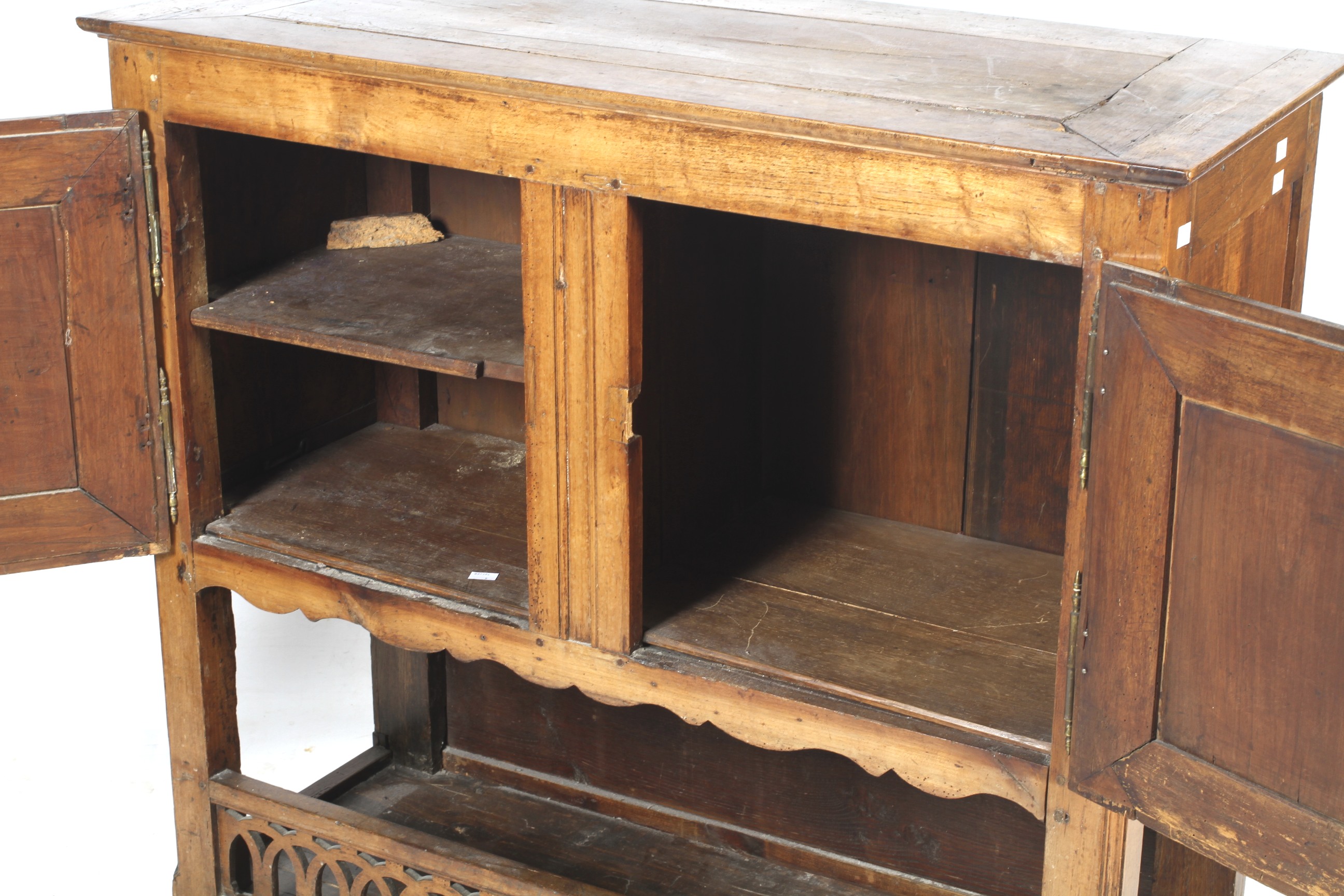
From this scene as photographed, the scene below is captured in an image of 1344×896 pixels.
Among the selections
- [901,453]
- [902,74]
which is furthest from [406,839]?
[902,74]

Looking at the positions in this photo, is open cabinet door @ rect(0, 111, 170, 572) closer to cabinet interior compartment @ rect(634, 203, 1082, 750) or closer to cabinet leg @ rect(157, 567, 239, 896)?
cabinet leg @ rect(157, 567, 239, 896)

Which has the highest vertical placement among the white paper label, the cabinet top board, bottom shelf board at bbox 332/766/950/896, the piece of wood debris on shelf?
the cabinet top board

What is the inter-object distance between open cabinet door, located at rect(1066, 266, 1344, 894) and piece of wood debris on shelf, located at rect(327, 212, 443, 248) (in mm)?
1603

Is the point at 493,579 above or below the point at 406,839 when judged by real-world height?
above

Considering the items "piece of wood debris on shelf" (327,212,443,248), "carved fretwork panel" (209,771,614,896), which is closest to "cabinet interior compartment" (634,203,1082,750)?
"carved fretwork panel" (209,771,614,896)

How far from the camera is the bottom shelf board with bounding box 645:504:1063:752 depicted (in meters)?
2.66

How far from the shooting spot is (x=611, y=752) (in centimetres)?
372

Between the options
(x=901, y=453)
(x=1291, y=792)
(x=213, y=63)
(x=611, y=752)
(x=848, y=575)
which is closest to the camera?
(x=1291, y=792)

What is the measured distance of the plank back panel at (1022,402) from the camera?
3029 millimetres

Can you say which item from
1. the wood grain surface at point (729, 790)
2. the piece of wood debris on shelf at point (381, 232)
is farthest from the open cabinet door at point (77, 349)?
the wood grain surface at point (729, 790)

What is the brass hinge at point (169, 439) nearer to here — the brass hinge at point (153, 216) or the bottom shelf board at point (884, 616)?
the brass hinge at point (153, 216)

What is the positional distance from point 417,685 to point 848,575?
1258mm

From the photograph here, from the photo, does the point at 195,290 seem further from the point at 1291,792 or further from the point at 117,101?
the point at 1291,792

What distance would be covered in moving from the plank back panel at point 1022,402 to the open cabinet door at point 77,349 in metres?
1.40
